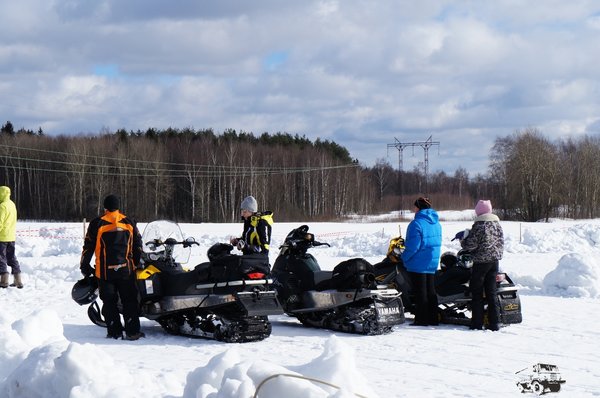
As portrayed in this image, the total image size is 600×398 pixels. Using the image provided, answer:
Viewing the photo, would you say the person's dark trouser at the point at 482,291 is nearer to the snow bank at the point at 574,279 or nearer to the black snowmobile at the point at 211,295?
the black snowmobile at the point at 211,295

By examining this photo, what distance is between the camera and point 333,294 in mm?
9883

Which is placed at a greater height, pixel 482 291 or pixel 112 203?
pixel 112 203

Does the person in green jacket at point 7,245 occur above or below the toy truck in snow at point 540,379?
above

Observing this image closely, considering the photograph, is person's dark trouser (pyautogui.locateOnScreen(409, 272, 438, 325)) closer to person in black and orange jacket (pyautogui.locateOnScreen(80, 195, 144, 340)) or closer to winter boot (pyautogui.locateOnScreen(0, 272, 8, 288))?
person in black and orange jacket (pyautogui.locateOnScreen(80, 195, 144, 340))

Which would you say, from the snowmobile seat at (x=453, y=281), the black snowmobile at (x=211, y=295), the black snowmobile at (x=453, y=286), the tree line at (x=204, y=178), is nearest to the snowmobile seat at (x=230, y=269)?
the black snowmobile at (x=211, y=295)

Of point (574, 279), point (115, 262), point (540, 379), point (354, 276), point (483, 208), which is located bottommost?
point (540, 379)

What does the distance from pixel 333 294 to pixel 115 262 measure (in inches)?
104

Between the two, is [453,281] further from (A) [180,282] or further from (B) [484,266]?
(A) [180,282]

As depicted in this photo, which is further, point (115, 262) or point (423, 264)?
point (423, 264)

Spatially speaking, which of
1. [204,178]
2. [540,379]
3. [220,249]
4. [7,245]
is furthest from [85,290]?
[204,178]

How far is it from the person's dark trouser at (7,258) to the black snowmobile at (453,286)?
6.23 m

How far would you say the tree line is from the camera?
67.3 m

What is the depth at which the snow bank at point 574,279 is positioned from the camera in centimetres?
1362

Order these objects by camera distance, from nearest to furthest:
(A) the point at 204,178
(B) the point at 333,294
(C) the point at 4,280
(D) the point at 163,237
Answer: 1. (D) the point at 163,237
2. (B) the point at 333,294
3. (C) the point at 4,280
4. (A) the point at 204,178
